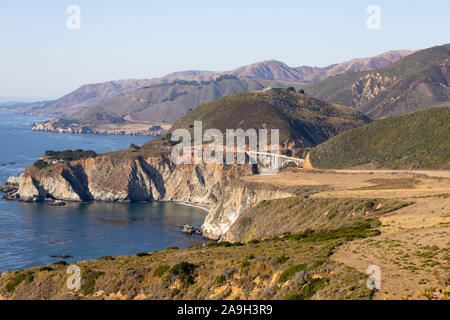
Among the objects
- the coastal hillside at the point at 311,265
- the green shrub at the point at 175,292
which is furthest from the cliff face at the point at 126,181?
the green shrub at the point at 175,292

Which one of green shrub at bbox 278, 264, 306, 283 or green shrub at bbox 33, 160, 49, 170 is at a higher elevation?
green shrub at bbox 278, 264, 306, 283

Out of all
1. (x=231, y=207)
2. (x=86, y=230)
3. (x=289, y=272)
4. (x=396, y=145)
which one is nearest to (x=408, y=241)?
(x=289, y=272)

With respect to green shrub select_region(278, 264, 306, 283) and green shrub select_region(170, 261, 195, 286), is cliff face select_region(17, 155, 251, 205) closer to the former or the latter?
green shrub select_region(170, 261, 195, 286)

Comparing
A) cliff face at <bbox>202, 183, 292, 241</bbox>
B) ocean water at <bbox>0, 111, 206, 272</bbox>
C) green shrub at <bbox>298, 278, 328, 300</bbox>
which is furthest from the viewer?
cliff face at <bbox>202, 183, 292, 241</bbox>

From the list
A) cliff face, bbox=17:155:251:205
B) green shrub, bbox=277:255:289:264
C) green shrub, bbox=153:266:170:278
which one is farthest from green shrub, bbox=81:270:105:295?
cliff face, bbox=17:155:251:205

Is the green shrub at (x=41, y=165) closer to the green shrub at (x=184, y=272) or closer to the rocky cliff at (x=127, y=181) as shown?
the rocky cliff at (x=127, y=181)

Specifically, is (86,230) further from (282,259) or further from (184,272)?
(282,259)
